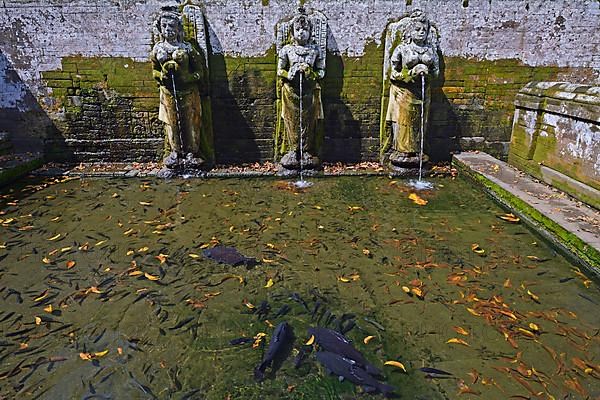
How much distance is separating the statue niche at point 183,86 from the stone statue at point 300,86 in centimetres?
138

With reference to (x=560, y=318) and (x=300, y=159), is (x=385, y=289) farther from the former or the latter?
(x=300, y=159)

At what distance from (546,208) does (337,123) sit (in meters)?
3.88

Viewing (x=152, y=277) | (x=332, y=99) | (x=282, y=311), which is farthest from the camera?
(x=332, y=99)

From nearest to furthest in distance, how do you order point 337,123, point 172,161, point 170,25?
point 170,25 → point 172,161 → point 337,123

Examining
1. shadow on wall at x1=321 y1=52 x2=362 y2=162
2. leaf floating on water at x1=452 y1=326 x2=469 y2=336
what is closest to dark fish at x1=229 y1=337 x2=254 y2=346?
leaf floating on water at x1=452 y1=326 x2=469 y2=336

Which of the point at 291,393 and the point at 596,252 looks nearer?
the point at 291,393

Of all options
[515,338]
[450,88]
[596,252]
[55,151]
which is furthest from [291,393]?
[55,151]

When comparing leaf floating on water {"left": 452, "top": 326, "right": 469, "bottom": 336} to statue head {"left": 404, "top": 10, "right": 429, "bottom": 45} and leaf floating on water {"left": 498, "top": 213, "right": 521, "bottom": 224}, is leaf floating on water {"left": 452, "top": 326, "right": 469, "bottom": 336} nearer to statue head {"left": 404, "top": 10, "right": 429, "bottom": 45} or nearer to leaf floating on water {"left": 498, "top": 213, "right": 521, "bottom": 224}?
leaf floating on water {"left": 498, "top": 213, "right": 521, "bottom": 224}

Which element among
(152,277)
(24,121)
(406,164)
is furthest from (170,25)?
(406,164)

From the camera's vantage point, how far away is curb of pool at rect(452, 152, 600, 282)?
395 cm

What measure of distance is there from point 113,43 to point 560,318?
7718 mm

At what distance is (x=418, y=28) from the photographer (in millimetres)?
6355

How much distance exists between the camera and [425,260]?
4055 millimetres

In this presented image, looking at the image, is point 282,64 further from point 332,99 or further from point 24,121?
point 24,121
